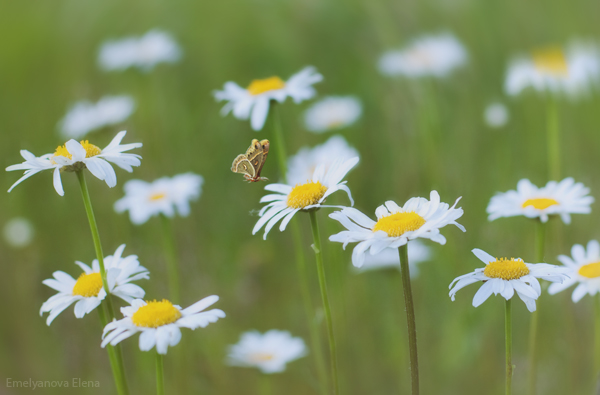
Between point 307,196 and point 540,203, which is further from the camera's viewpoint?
point 540,203

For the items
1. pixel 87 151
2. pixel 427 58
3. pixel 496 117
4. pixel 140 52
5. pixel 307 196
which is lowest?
pixel 307 196

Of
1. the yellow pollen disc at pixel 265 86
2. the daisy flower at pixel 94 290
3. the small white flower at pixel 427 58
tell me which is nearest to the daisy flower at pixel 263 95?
the yellow pollen disc at pixel 265 86

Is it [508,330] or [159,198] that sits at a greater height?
[159,198]

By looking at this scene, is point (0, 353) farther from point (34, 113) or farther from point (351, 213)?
point (351, 213)

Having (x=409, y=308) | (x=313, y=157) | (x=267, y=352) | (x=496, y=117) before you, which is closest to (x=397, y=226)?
(x=409, y=308)

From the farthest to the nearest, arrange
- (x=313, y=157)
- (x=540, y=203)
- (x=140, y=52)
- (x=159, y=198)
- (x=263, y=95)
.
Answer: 1. (x=140, y=52)
2. (x=313, y=157)
3. (x=159, y=198)
4. (x=263, y=95)
5. (x=540, y=203)

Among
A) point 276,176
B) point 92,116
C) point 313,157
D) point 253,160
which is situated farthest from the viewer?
point 276,176

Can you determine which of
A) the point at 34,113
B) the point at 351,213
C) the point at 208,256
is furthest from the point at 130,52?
the point at 351,213

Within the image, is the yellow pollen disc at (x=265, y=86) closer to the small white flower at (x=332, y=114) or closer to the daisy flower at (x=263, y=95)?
the daisy flower at (x=263, y=95)

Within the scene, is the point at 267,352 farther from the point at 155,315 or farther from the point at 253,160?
the point at 155,315
